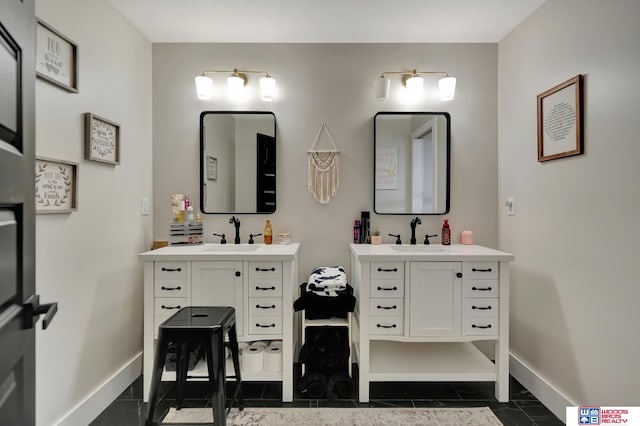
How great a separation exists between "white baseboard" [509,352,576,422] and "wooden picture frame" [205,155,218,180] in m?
2.55

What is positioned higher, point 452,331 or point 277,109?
point 277,109

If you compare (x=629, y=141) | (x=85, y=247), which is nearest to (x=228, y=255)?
(x=85, y=247)

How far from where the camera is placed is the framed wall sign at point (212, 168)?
2615 mm

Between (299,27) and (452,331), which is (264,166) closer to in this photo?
(299,27)

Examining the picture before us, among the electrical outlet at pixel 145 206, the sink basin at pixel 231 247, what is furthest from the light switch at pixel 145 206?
the sink basin at pixel 231 247

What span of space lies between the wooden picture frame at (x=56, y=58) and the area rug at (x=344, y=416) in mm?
1905

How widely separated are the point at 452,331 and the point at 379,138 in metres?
1.44

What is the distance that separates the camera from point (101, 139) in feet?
6.56

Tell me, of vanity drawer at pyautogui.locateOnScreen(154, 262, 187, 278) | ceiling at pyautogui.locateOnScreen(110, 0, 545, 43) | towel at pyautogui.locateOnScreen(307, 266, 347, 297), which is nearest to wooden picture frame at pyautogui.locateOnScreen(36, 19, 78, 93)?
ceiling at pyautogui.locateOnScreen(110, 0, 545, 43)

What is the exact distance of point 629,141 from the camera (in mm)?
1529

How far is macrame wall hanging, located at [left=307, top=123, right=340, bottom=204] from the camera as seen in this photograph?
2.59 m

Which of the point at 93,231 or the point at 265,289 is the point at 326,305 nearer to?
the point at 265,289

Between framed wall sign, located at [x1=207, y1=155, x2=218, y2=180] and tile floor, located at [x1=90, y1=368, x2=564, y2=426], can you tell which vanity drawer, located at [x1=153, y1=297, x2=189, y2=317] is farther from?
framed wall sign, located at [x1=207, y1=155, x2=218, y2=180]

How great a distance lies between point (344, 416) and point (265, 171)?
1.71 meters
